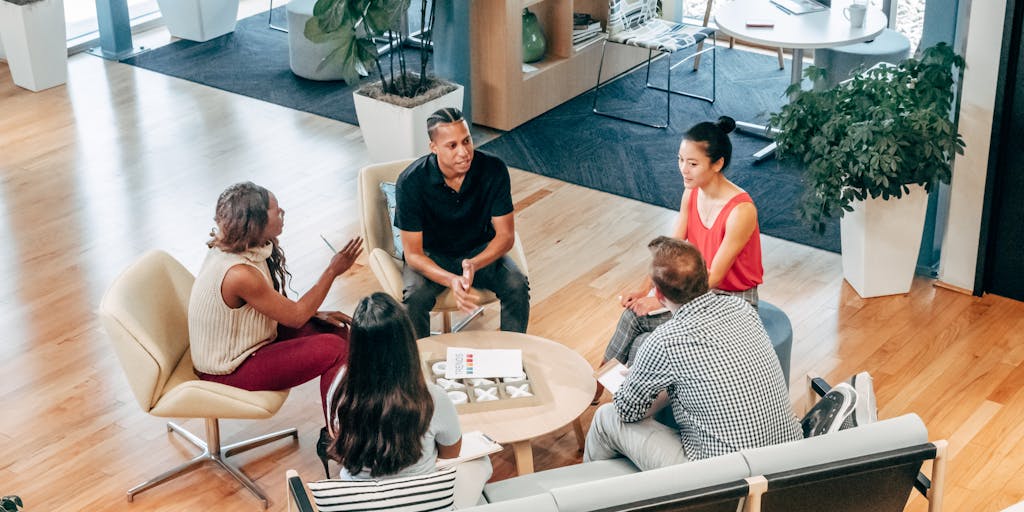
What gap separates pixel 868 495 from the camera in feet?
11.0

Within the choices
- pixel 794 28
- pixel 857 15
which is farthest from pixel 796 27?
pixel 857 15

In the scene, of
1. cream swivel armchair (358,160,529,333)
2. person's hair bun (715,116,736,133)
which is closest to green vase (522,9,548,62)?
cream swivel armchair (358,160,529,333)

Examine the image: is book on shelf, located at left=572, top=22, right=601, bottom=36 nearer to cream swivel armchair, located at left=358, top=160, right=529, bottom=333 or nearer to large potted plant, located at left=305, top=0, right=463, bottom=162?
large potted plant, located at left=305, top=0, right=463, bottom=162

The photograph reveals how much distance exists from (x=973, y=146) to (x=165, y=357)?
3573mm

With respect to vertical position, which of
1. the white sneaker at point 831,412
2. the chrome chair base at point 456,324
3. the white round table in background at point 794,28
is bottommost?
the chrome chair base at point 456,324

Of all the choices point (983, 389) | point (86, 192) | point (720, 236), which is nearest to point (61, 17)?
point (86, 192)

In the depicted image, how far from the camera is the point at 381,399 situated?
126 inches

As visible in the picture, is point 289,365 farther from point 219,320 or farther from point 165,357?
point 165,357

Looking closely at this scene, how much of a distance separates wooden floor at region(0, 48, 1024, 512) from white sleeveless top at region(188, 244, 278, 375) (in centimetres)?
54

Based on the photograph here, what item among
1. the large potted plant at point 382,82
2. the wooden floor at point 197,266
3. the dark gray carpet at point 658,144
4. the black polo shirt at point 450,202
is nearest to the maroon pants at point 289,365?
the wooden floor at point 197,266

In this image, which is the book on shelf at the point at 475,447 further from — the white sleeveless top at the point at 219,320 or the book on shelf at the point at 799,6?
the book on shelf at the point at 799,6

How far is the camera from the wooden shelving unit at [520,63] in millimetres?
7465

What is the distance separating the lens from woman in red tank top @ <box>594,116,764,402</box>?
4.44m

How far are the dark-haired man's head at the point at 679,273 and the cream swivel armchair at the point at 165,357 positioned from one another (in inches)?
55.7
